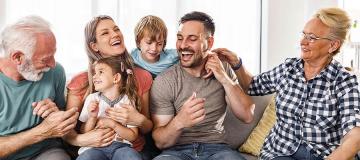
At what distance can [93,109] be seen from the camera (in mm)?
2057

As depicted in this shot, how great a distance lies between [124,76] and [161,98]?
21cm

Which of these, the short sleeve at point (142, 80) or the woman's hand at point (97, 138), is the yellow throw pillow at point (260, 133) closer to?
the short sleeve at point (142, 80)

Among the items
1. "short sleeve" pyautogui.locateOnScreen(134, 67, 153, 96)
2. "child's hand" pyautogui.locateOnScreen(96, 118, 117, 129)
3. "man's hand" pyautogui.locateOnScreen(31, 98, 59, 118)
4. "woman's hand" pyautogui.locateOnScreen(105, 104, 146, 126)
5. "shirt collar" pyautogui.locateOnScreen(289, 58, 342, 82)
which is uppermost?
"shirt collar" pyautogui.locateOnScreen(289, 58, 342, 82)

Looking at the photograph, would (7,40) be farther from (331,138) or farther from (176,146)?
(331,138)

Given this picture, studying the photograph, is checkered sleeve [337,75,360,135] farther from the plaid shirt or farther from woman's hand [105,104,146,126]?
woman's hand [105,104,146,126]

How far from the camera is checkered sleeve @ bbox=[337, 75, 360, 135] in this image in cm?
195

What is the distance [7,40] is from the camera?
1.98 meters

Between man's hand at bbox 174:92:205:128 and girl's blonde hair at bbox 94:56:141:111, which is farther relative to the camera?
girl's blonde hair at bbox 94:56:141:111

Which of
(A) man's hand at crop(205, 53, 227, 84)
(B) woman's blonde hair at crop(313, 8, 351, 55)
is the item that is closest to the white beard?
(A) man's hand at crop(205, 53, 227, 84)

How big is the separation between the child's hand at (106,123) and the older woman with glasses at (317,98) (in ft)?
2.51

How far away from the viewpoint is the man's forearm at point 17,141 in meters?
1.97

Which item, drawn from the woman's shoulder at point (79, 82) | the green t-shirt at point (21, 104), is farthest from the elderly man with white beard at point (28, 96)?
the woman's shoulder at point (79, 82)

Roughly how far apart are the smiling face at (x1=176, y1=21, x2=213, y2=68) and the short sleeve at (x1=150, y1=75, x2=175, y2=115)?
0.47 ft

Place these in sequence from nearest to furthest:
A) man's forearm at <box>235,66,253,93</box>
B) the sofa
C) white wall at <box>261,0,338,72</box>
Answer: man's forearm at <box>235,66,253,93</box>
the sofa
white wall at <box>261,0,338,72</box>
